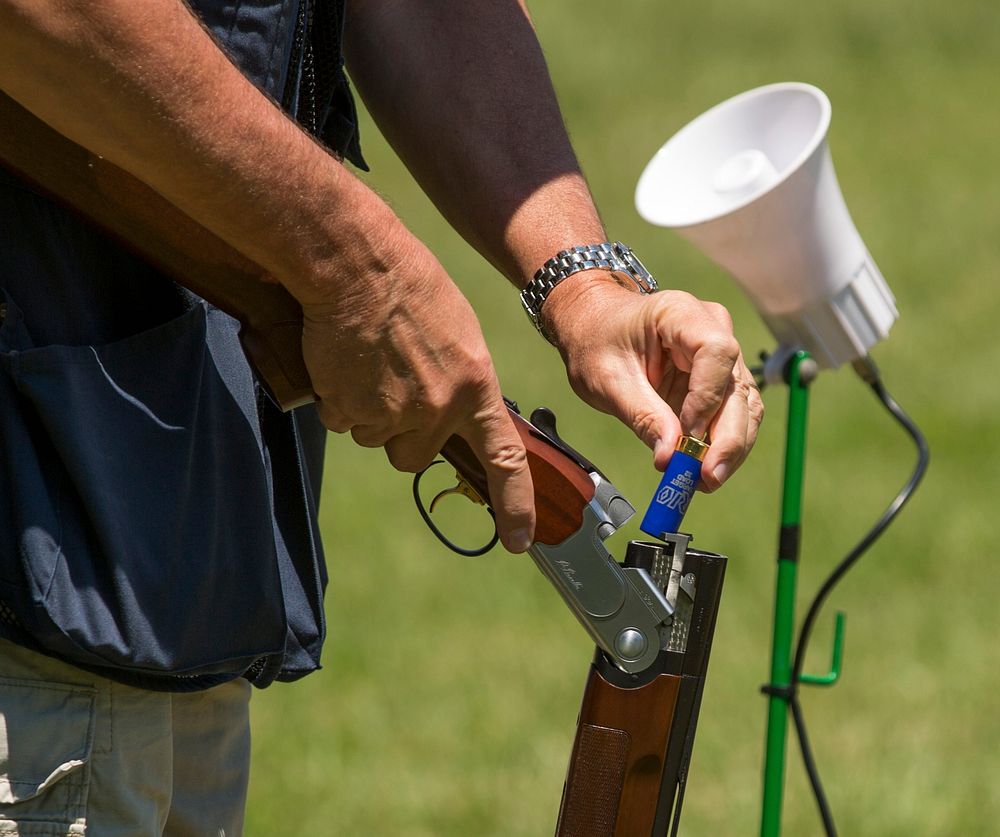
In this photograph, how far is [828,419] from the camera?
6402 mm

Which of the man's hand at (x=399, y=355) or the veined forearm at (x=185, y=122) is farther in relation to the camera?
the man's hand at (x=399, y=355)

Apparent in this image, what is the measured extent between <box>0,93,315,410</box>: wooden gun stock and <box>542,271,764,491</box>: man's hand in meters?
0.44

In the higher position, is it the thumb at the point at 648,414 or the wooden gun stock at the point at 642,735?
the thumb at the point at 648,414

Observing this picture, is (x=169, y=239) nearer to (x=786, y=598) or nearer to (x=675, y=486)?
(x=675, y=486)

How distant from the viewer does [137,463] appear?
1409 mm

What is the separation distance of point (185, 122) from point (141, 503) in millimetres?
393

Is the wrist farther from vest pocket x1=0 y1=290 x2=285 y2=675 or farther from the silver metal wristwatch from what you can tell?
vest pocket x1=0 y1=290 x2=285 y2=675

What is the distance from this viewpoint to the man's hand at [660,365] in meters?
1.62

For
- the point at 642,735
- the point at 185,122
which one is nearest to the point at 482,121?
the point at 185,122

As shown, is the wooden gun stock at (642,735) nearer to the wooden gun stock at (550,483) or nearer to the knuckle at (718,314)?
the wooden gun stock at (550,483)

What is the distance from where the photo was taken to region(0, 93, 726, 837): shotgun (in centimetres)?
151

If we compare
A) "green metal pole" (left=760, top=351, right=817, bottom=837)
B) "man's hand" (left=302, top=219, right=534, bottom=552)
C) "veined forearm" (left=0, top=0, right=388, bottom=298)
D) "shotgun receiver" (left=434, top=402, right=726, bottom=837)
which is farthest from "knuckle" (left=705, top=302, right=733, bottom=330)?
"green metal pole" (left=760, top=351, right=817, bottom=837)

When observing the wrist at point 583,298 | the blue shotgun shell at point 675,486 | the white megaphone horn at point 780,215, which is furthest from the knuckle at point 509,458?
the white megaphone horn at point 780,215

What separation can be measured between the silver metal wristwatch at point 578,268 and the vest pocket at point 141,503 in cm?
43
